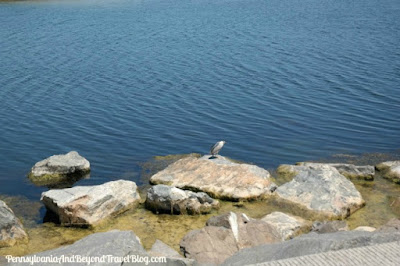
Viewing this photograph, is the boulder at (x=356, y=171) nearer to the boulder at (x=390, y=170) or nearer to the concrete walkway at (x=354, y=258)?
the boulder at (x=390, y=170)

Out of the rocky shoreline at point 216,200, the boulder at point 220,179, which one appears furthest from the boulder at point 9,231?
the boulder at point 220,179

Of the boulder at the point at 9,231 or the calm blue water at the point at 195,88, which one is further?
the calm blue water at the point at 195,88

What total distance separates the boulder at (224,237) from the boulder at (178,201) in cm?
141

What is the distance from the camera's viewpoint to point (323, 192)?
16.5 m

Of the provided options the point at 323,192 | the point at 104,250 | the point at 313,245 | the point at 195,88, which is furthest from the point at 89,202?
the point at 195,88

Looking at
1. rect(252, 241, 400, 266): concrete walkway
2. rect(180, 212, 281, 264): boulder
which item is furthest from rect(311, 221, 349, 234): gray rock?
rect(252, 241, 400, 266): concrete walkway

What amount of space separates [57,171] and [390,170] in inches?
450

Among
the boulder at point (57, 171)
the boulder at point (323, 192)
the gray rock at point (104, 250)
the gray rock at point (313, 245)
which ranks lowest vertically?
the boulder at point (57, 171)

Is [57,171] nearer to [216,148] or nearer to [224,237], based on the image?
[216,148]

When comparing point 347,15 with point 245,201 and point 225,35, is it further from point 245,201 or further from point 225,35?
point 245,201

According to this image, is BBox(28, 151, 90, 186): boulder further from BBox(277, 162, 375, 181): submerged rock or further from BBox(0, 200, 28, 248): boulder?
BBox(277, 162, 375, 181): submerged rock

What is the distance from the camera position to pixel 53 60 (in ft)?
115

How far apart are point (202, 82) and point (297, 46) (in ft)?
33.9

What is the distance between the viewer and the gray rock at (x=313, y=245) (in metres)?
10.3
